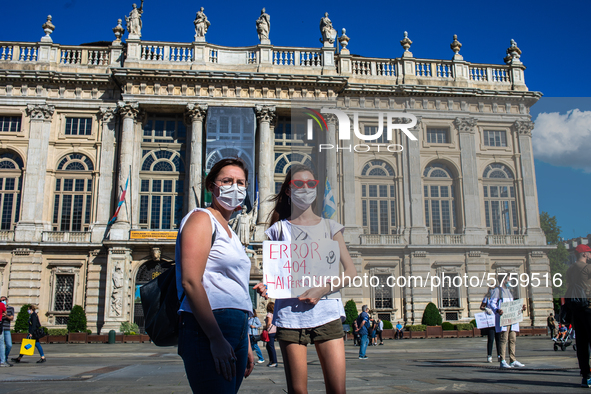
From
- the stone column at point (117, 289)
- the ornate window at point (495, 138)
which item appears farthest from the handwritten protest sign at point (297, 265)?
the ornate window at point (495, 138)

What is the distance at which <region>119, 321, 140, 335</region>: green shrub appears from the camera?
28.5m

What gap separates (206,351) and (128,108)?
1223 inches

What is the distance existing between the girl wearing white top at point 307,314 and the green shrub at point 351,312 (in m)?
25.4

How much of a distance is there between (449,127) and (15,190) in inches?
1129

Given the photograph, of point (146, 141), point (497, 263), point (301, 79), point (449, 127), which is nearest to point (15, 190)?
point (146, 141)

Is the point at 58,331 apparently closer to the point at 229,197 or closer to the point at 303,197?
the point at 303,197

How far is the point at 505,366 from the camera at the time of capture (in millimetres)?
11070

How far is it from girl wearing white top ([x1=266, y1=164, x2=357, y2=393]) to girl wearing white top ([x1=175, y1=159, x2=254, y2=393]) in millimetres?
557

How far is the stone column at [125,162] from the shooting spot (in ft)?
99.6

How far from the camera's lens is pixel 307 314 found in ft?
14.1

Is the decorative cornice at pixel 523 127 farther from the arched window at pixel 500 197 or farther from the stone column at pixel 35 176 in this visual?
the stone column at pixel 35 176

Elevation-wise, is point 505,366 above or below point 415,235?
below

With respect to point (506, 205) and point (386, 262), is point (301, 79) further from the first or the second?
point (506, 205)

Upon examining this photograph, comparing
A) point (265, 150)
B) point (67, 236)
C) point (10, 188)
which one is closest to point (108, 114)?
point (10, 188)
